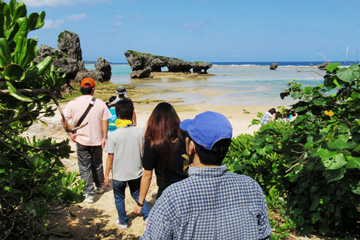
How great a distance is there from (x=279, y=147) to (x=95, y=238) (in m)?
2.57

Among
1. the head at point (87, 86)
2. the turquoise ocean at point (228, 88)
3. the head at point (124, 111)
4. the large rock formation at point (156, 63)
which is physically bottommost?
the turquoise ocean at point (228, 88)

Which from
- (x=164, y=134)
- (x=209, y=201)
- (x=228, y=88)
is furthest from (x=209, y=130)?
(x=228, y=88)

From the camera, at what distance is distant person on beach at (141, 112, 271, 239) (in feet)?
5.49

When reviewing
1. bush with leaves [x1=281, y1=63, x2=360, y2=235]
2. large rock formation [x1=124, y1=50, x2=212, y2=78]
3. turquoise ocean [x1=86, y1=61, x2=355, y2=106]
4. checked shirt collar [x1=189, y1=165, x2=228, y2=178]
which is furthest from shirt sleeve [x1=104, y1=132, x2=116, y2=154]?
large rock formation [x1=124, y1=50, x2=212, y2=78]

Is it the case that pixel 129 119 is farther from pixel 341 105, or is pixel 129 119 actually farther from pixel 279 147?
pixel 341 105

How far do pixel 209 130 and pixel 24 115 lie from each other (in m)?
1.26

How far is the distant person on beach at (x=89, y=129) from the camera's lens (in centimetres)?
490

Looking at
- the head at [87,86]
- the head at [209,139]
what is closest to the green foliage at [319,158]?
the head at [209,139]

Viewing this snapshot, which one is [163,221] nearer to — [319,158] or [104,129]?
[319,158]

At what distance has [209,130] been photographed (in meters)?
1.81

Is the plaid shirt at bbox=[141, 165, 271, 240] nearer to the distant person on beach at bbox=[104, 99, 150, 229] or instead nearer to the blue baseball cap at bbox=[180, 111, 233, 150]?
the blue baseball cap at bbox=[180, 111, 233, 150]

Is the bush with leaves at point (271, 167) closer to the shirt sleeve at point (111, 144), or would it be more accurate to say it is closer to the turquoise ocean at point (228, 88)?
the turquoise ocean at point (228, 88)

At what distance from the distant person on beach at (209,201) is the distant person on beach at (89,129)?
3.36 meters

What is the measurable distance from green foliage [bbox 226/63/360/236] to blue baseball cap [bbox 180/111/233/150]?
139 cm
